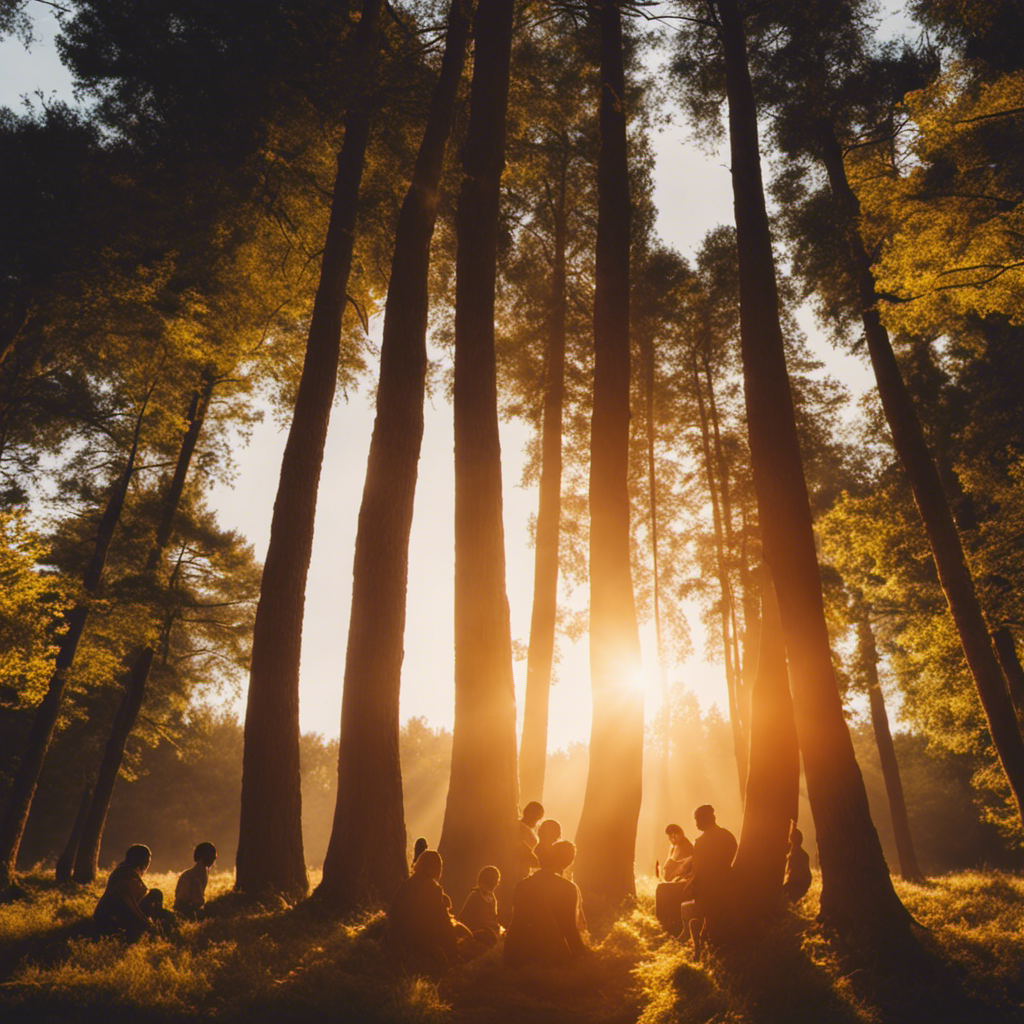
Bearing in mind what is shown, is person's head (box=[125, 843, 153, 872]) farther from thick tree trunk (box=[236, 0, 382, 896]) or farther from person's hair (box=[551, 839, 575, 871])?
person's hair (box=[551, 839, 575, 871])

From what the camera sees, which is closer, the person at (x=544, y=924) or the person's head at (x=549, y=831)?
the person at (x=544, y=924)

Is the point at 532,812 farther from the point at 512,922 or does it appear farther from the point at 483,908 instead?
the point at 512,922

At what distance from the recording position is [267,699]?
25.6 feet

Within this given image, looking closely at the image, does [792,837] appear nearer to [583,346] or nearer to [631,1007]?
[631,1007]

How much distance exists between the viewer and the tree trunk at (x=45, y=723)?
35.6ft

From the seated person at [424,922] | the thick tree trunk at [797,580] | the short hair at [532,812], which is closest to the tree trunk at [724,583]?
the thick tree trunk at [797,580]

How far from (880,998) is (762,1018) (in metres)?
1.13

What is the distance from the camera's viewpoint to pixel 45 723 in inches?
463

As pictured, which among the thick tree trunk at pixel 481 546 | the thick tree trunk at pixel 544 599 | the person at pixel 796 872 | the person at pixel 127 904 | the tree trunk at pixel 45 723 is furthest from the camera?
the thick tree trunk at pixel 544 599

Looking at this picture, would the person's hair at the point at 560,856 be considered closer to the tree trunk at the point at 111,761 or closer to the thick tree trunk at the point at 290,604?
the thick tree trunk at the point at 290,604

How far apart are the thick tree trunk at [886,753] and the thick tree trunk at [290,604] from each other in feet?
52.3

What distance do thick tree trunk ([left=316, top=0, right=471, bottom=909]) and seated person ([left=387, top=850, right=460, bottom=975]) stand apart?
6.26 feet

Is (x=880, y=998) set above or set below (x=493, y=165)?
below

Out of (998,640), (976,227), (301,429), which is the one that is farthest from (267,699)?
(998,640)
